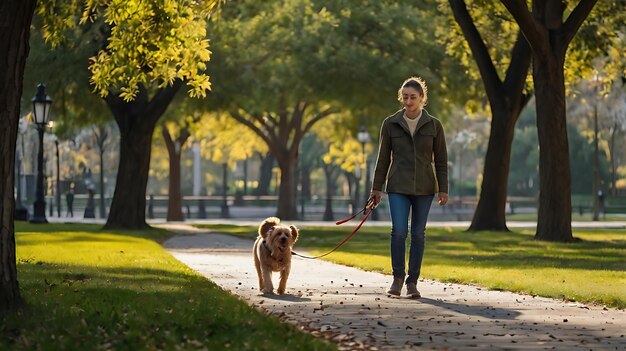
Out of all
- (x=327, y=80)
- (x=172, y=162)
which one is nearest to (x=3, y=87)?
(x=327, y=80)

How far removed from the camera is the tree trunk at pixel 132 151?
1460 inches

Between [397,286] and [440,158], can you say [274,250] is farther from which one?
[440,158]

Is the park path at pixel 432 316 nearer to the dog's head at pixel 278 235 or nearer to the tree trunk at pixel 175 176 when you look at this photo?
the dog's head at pixel 278 235

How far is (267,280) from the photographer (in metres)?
14.5

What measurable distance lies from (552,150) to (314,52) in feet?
61.1

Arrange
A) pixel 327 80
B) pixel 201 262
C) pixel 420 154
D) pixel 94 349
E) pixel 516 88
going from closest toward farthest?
1. pixel 94 349
2. pixel 420 154
3. pixel 201 262
4. pixel 516 88
5. pixel 327 80

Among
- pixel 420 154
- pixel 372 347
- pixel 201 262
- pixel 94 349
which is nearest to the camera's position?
pixel 94 349

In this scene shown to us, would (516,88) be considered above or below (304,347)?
above

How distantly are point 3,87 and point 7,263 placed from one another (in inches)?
56.0

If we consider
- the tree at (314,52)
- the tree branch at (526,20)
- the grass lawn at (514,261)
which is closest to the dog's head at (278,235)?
the grass lawn at (514,261)

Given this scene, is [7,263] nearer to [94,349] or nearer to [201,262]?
[94,349]

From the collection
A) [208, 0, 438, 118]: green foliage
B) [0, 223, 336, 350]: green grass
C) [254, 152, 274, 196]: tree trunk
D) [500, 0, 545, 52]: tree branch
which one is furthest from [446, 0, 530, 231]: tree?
[254, 152, 274, 196]: tree trunk

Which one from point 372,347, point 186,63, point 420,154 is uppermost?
point 186,63

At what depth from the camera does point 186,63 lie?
19.5m
